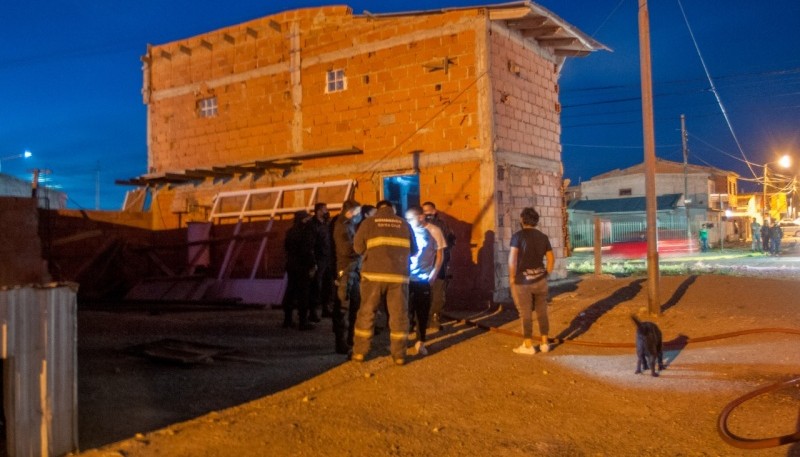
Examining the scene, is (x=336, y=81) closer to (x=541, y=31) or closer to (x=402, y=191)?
(x=402, y=191)

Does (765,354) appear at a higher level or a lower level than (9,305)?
lower

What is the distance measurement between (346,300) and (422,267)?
1.06 metres

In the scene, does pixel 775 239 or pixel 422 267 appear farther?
pixel 775 239

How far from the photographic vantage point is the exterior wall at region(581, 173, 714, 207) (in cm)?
5228

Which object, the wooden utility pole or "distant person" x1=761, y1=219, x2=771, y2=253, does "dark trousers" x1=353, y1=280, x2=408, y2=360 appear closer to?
the wooden utility pole

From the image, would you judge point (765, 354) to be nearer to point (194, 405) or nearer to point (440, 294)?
point (440, 294)

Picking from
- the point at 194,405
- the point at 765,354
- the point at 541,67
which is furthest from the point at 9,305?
the point at 541,67

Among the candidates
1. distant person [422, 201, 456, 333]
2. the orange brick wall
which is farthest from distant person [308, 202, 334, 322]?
the orange brick wall

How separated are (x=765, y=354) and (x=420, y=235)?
4.28 meters

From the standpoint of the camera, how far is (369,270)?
7.24 m

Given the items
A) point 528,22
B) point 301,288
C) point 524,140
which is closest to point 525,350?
point 301,288

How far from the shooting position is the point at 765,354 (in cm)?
770

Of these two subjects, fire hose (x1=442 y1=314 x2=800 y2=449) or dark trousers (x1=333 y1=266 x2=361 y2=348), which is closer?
fire hose (x1=442 y1=314 x2=800 y2=449)

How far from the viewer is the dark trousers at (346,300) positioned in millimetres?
7805
